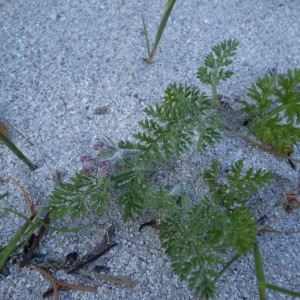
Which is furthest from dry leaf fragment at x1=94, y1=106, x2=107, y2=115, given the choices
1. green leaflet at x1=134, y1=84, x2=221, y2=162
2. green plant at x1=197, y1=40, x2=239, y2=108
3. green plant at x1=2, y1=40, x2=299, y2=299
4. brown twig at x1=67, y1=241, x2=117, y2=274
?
brown twig at x1=67, y1=241, x2=117, y2=274

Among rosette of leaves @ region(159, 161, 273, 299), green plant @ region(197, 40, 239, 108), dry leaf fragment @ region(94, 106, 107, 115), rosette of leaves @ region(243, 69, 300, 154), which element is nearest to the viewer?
rosette of leaves @ region(159, 161, 273, 299)

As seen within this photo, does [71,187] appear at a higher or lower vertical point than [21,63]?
lower

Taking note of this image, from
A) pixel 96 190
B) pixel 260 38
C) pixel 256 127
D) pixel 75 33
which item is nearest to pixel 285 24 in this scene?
pixel 260 38

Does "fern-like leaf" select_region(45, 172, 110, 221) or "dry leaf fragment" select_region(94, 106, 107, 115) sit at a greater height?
"fern-like leaf" select_region(45, 172, 110, 221)

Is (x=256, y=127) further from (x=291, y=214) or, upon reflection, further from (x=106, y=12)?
(x=106, y=12)

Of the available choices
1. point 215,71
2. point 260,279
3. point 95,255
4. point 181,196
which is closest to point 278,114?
point 215,71

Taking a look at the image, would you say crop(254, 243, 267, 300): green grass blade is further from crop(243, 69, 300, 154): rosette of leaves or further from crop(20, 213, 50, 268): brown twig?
crop(20, 213, 50, 268): brown twig

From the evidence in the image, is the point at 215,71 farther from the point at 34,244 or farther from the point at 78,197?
the point at 34,244

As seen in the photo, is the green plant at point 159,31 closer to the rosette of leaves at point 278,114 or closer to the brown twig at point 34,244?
the rosette of leaves at point 278,114
